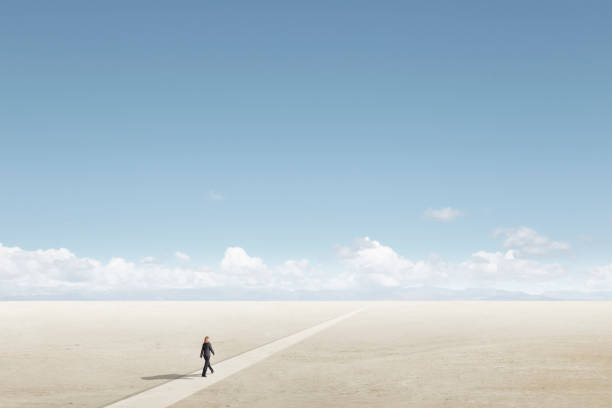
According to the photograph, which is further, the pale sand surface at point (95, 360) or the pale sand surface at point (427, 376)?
the pale sand surface at point (95, 360)

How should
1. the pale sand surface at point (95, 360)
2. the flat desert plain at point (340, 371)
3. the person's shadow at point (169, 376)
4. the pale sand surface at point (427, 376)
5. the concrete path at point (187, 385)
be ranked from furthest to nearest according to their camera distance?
1. the person's shadow at point (169, 376)
2. the pale sand surface at point (95, 360)
3. the flat desert plain at point (340, 371)
4. the pale sand surface at point (427, 376)
5. the concrete path at point (187, 385)

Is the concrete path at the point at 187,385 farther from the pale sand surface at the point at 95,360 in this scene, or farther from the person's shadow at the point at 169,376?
the pale sand surface at the point at 95,360

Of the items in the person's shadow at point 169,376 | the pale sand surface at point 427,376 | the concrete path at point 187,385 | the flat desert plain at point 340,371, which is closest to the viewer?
the concrete path at point 187,385

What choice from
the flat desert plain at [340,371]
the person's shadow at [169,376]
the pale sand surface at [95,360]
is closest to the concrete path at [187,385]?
the person's shadow at [169,376]

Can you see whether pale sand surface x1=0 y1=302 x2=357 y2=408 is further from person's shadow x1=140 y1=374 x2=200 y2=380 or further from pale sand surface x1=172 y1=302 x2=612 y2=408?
pale sand surface x1=172 y1=302 x2=612 y2=408

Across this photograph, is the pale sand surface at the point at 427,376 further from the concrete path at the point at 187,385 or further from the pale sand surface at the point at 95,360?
Result: the pale sand surface at the point at 95,360

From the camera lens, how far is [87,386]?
22234mm

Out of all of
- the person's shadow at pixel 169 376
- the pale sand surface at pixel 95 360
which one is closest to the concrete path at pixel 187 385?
the person's shadow at pixel 169 376

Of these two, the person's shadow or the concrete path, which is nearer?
the concrete path

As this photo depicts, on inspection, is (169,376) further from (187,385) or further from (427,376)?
(427,376)

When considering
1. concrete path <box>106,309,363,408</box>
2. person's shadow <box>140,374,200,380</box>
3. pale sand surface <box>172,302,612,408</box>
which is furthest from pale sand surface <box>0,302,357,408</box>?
pale sand surface <box>172,302,612,408</box>

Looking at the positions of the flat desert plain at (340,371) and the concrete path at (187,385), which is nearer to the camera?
the concrete path at (187,385)

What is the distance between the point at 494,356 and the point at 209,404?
17.4 metres

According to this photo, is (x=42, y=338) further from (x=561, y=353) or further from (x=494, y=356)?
(x=561, y=353)
